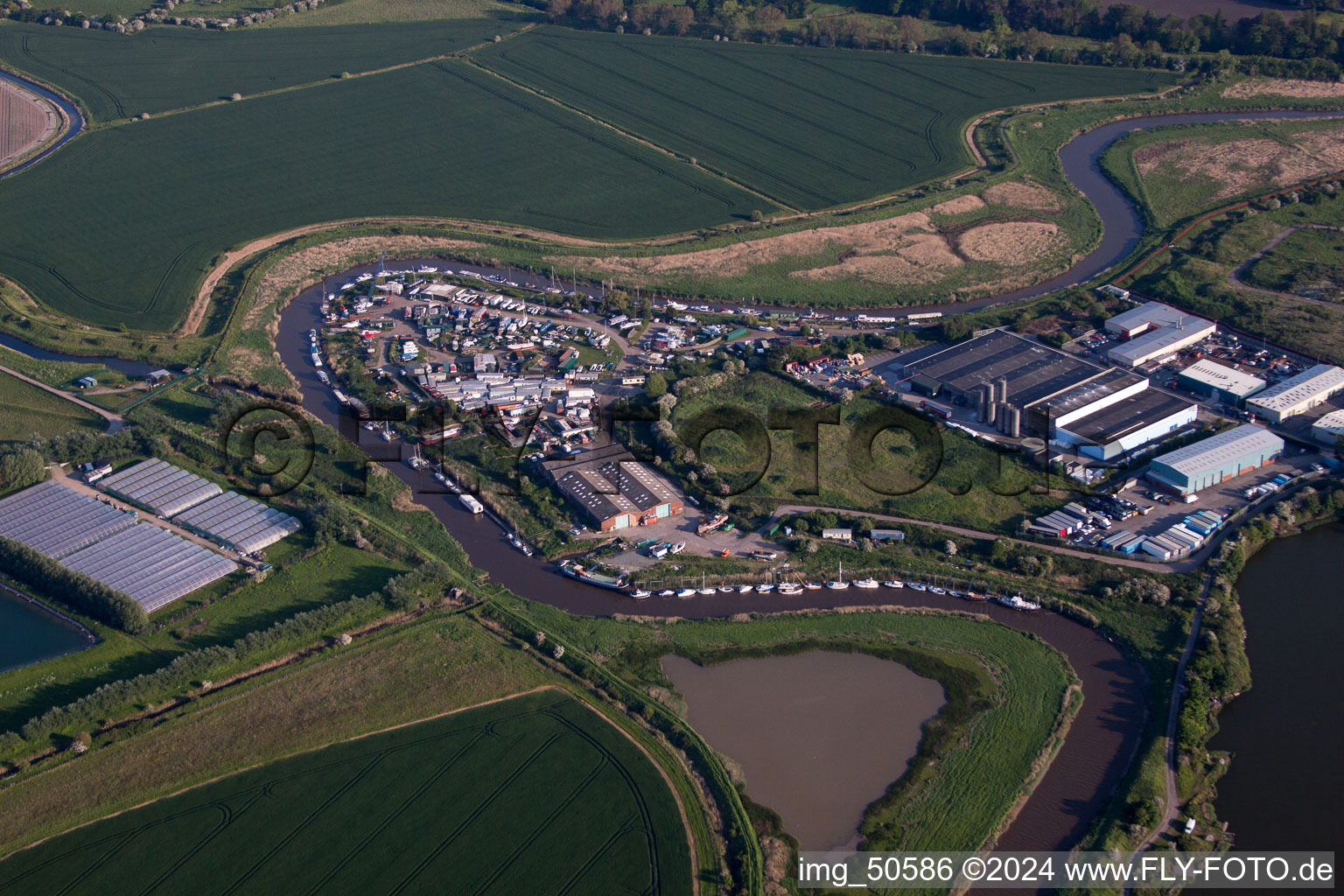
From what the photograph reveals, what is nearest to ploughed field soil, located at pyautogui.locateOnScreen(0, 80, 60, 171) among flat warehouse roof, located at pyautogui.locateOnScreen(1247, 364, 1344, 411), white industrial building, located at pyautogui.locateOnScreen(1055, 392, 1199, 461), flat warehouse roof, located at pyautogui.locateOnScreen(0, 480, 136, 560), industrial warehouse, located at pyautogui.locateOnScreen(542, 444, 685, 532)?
flat warehouse roof, located at pyautogui.locateOnScreen(0, 480, 136, 560)

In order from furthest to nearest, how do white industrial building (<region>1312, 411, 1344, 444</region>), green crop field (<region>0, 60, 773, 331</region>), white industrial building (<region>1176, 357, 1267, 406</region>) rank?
green crop field (<region>0, 60, 773, 331</region>) < white industrial building (<region>1176, 357, 1267, 406</region>) < white industrial building (<region>1312, 411, 1344, 444</region>)

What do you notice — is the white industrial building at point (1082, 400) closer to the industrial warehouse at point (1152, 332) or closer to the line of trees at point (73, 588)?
the industrial warehouse at point (1152, 332)

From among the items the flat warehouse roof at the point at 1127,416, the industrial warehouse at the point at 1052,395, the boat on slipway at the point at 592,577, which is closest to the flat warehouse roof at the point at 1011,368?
the industrial warehouse at the point at 1052,395

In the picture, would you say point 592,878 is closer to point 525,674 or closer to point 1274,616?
point 525,674

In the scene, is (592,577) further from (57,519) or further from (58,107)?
(58,107)

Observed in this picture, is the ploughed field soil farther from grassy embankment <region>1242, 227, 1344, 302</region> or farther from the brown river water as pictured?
grassy embankment <region>1242, 227, 1344, 302</region>

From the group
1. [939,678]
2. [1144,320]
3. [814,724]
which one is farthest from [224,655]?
[1144,320]
